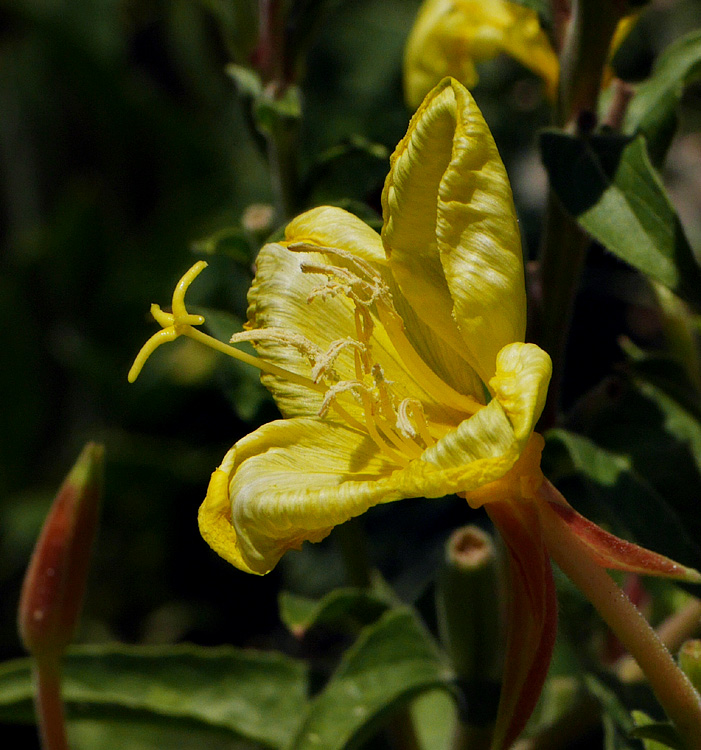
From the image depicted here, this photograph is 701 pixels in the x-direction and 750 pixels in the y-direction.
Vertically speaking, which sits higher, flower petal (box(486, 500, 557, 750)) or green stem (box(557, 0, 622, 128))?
green stem (box(557, 0, 622, 128))

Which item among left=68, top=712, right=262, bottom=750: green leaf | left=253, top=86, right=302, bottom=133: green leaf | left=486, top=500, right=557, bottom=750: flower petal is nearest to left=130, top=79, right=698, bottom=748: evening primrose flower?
left=486, top=500, right=557, bottom=750: flower petal

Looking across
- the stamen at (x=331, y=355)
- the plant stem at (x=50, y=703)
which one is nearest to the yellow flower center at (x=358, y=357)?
the stamen at (x=331, y=355)

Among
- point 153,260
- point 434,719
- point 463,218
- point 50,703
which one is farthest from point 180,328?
point 153,260

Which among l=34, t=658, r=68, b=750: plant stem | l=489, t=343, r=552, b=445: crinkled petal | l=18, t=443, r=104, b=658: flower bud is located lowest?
l=34, t=658, r=68, b=750: plant stem

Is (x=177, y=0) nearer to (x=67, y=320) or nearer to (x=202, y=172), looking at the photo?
(x=202, y=172)

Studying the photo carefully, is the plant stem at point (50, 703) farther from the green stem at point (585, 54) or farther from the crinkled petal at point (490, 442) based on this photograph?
the green stem at point (585, 54)

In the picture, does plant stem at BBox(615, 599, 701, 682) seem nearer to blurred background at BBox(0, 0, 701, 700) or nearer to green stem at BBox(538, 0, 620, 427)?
green stem at BBox(538, 0, 620, 427)

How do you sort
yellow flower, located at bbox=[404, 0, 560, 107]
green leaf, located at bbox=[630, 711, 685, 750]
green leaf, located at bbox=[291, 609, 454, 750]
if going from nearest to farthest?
green leaf, located at bbox=[630, 711, 685, 750]
green leaf, located at bbox=[291, 609, 454, 750]
yellow flower, located at bbox=[404, 0, 560, 107]
